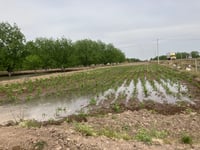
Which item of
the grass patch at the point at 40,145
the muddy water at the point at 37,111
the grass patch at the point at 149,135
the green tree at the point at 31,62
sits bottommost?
the muddy water at the point at 37,111

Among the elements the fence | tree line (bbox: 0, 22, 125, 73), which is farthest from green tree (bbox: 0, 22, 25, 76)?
the fence

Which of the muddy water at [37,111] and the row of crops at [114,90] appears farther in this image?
the row of crops at [114,90]

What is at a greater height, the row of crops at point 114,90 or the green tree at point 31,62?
the green tree at point 31,62

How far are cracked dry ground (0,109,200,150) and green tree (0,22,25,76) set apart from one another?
48690mm

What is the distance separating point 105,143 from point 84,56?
71.4m

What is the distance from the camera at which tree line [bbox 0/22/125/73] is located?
55094 millimetres

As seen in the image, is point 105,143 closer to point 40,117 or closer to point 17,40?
point 40,117

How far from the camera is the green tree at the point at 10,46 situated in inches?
2131

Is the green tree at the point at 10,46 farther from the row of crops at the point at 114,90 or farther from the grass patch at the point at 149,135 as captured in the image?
the grass patch at the point at 149,135

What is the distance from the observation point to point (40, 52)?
2581 inches

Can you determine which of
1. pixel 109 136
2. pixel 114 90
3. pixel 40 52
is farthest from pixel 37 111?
pixel 40 52

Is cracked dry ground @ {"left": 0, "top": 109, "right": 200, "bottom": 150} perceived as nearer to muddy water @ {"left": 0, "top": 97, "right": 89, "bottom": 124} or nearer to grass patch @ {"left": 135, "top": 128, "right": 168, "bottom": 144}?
grass patch @ {"left": 135, "top": 128, "right": 168, "bottom": 144}

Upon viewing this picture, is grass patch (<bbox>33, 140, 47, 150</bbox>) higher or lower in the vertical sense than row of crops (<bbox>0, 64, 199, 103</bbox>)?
higher

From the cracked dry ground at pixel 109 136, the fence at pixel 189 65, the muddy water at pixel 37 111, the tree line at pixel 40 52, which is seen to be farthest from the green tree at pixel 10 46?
the cracked dry ground at pixel 109 136
